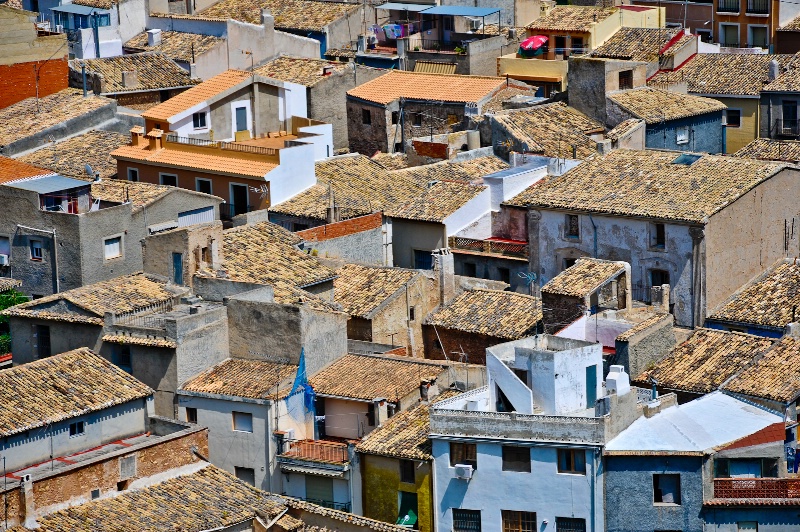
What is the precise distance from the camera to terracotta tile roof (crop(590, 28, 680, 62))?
82.4 meters

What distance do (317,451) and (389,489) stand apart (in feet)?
8.32

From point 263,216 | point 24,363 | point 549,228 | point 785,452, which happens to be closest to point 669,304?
point 549,228

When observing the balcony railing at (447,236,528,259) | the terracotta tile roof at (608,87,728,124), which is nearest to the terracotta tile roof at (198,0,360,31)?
the terracotta tile roof at (608,87,728,124)

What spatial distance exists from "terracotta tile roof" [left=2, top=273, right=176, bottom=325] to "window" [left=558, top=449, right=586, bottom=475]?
1321 cm

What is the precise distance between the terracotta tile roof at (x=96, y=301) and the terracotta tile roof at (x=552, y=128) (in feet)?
56.4

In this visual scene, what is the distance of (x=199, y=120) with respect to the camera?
76.5 m

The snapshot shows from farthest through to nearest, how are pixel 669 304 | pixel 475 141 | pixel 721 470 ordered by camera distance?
pixel 475 141 < pixel 669 304 < pixel 721 470

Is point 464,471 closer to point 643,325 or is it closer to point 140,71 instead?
point 643,325

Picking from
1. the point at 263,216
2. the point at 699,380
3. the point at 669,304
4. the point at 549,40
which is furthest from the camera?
the point at 549,40

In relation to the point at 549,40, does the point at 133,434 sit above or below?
below

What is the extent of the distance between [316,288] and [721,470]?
15.1m

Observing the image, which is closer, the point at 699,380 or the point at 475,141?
the point at 699,380

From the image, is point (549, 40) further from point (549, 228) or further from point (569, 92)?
point (549, 228)

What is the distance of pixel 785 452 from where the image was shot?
54000 millimetres
